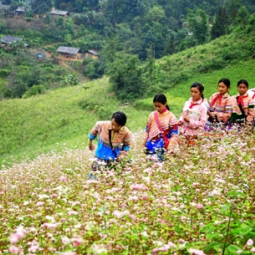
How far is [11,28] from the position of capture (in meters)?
63.1

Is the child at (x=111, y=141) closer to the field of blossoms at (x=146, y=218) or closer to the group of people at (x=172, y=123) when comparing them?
the group of people at (x=172, y=123)

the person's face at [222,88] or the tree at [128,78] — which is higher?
the person's face at [222,88]

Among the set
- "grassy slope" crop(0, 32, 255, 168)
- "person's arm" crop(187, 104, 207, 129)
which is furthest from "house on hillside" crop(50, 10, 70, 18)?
"person's arm" crop(187, 104, 207, 129)

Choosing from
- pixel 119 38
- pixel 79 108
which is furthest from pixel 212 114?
pixel 119 38

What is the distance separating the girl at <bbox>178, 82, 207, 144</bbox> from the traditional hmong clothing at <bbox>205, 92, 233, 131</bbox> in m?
0.53

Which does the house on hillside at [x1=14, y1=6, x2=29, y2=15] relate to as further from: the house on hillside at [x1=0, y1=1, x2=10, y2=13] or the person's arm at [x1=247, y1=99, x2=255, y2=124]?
the person's arm at [x1=247, y1=99, x2=255, y2=124]

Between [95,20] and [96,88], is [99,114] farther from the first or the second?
[95,20]

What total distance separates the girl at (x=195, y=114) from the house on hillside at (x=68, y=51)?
5307cm

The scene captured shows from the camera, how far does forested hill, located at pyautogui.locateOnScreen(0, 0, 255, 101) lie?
89.3 ft

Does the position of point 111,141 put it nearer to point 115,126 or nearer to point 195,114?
point 115,126

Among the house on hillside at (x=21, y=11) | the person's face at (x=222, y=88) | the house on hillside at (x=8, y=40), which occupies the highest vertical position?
the house on hillside at (x=21, y=11)

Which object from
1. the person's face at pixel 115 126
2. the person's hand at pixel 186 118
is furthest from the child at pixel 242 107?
the person's face at pixel 115 126

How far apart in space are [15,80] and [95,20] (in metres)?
31.9

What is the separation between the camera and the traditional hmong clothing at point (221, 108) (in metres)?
5.82
